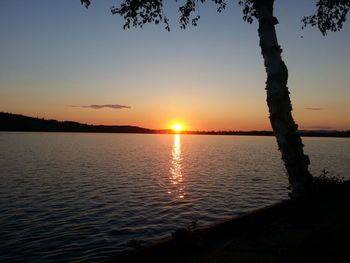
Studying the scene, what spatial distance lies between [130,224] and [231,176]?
21.1 m

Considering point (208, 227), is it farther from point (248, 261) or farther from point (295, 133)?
point (295, 133)

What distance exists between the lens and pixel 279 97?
37.0ft

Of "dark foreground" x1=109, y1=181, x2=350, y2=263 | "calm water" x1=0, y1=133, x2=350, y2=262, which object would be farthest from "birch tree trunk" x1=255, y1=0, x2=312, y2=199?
Result: "calm water" x1=0, y1=133, x2=350, y2=262

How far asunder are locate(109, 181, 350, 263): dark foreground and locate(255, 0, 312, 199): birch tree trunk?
1.96 meters

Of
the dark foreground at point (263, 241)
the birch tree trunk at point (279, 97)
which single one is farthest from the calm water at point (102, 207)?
the birch tree trunk at point (279, 97)

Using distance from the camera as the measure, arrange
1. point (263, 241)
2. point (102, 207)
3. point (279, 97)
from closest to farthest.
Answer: point (263, 241) < point (279, 97) < point (102, 207)

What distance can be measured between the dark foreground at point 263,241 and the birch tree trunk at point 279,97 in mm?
1963

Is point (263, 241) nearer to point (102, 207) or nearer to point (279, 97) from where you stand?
point (279, 97)

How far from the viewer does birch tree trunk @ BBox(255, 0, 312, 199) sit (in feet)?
36.9

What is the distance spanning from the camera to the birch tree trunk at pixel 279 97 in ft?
36.9

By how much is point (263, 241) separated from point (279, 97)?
5.73m

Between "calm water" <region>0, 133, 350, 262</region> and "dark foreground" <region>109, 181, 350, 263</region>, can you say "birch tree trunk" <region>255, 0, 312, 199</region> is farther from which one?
"calm water" <region>0, 133, 350, 262</region>

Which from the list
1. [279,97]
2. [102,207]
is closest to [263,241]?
[279,97]

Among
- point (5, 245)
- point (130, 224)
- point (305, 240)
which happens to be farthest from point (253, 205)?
point (5, 245)
